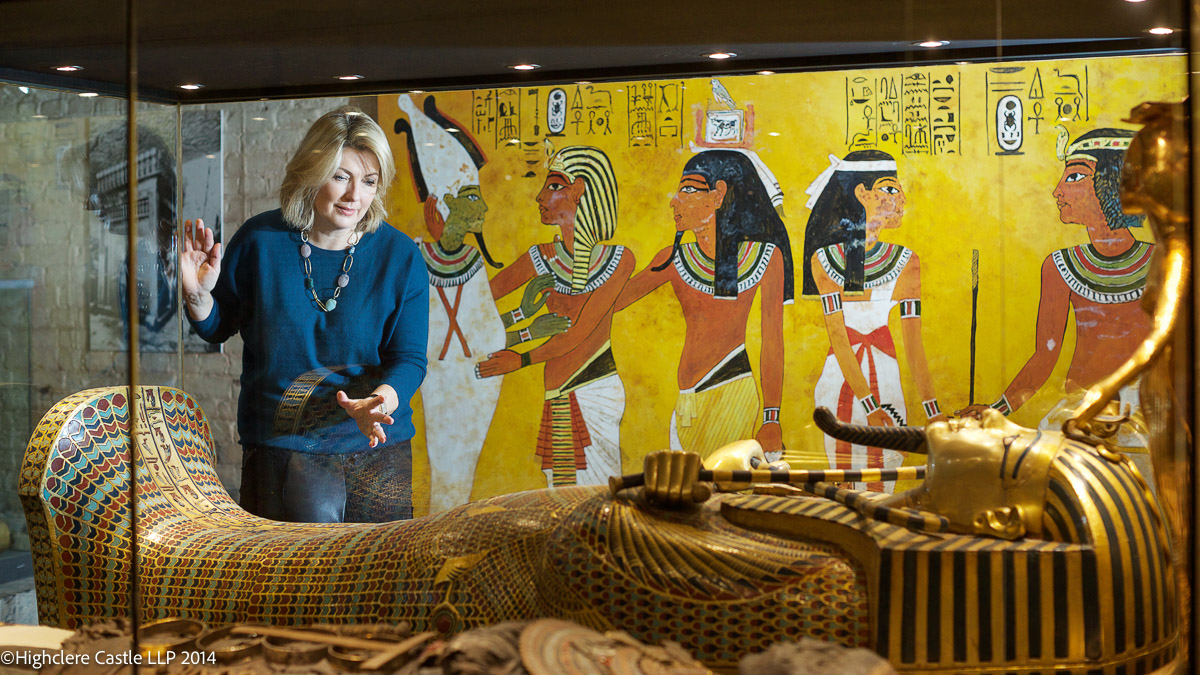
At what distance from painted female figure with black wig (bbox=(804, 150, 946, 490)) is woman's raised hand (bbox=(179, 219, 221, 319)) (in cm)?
111

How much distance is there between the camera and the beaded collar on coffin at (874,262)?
1.55 meters

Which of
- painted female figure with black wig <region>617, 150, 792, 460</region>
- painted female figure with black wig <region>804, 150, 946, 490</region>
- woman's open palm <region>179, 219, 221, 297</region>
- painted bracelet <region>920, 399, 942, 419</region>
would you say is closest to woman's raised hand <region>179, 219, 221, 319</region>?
woman's open palm <region>179, 219, 221, 297</region>

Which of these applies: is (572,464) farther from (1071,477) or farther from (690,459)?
(1071,477)

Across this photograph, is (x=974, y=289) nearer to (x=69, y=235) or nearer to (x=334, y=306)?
(x=334, y=306)

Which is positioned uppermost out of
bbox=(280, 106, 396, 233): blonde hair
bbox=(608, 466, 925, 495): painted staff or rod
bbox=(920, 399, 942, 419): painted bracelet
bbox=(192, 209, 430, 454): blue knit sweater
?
bbox=(280, 106, 396, 233): blonde hair

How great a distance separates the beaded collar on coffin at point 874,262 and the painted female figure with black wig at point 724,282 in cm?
7

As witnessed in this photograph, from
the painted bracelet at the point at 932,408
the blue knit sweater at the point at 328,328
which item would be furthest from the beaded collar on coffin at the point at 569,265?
the painted bracelet at the point at 932,408

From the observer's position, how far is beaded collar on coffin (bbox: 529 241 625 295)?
→ 160 centimetres

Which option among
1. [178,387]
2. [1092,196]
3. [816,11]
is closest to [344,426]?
[178,387]

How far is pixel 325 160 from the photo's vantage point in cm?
165

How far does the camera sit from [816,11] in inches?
62.5

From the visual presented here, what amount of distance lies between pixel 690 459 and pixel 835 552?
0.98 ft

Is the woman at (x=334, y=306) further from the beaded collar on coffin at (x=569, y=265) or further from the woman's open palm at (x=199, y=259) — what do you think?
the beaded collar on coffin at (x=569, y=265)

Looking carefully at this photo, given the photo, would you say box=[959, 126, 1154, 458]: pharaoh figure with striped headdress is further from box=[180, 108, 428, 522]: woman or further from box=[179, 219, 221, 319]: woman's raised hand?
box=[179, 219, 221, 319]: woman's raised hand
